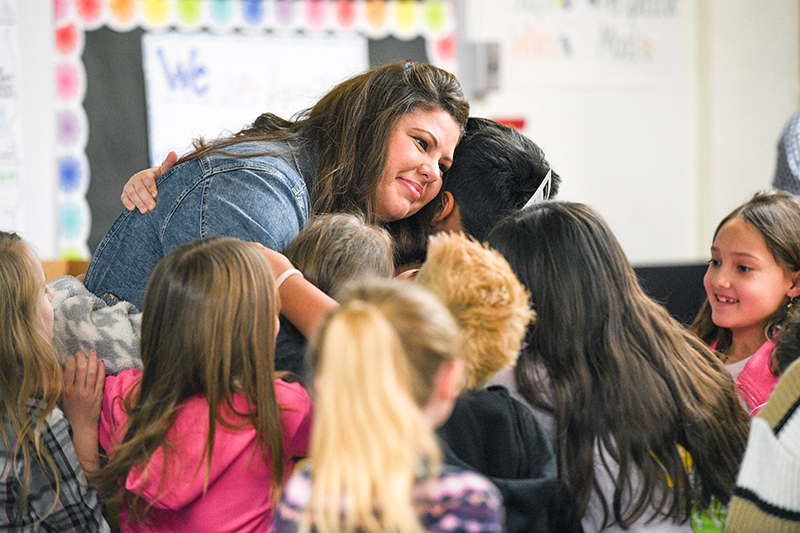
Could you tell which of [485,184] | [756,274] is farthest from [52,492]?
[756,274]

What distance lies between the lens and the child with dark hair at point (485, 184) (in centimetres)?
163

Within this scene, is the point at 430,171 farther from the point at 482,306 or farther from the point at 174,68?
the point at 174,68

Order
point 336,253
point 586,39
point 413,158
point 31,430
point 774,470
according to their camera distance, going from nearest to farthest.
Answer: point 774,470 < point 31,430 < point 336,253 < point 413,158 < point 586,39

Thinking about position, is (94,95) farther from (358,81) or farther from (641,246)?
(641,246)

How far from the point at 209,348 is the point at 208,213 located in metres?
0.34

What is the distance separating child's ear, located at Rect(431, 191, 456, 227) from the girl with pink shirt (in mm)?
660

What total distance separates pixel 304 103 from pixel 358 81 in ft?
4.96

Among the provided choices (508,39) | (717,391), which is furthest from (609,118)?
(717,391)

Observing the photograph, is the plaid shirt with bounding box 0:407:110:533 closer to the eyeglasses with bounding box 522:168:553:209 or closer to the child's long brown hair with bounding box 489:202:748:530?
the child's long brown hair with bounding box 489:202:748:530

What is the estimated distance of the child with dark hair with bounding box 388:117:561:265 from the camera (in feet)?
5.35

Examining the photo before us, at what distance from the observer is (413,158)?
1543mm

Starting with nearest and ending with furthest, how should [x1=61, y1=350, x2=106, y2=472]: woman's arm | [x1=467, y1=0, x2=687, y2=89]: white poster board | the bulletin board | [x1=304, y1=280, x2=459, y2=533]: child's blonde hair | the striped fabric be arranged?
[x1=304, y1=280, x2=459, y2=533]: child's blonde hair
the striped fabric
[x1=61, y1=350, x2=106, y2=472]: woman's arm
the bulletin board
[x1=467, y1=0, x2=687, y2=89]: white poster board

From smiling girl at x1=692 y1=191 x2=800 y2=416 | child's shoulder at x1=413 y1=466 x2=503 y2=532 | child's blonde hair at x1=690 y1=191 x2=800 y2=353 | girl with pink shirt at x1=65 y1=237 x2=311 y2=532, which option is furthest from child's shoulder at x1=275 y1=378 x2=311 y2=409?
child's blonde hair at x1=690 y1=191 x2=800 y2=353

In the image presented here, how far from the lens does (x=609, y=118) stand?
3.48m
